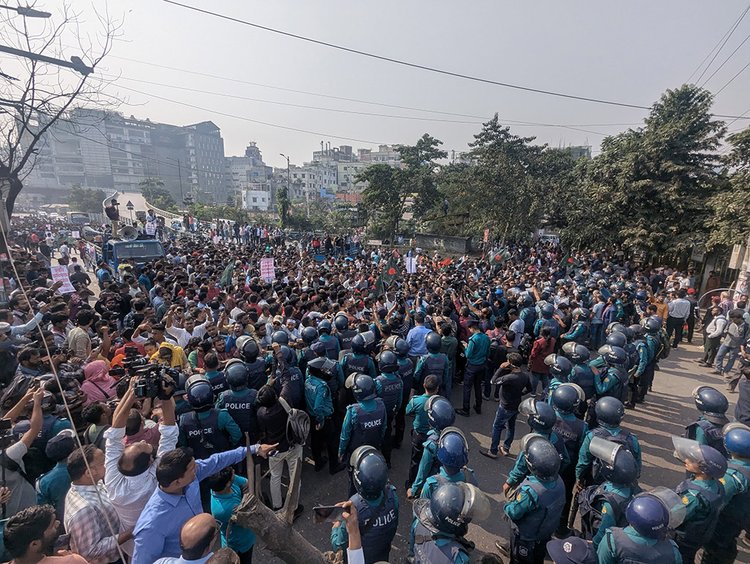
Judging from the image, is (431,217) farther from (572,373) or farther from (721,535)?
(721,535)

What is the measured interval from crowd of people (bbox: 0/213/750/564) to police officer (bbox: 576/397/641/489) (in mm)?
20

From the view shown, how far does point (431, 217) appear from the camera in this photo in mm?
31297

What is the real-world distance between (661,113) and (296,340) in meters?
23.3

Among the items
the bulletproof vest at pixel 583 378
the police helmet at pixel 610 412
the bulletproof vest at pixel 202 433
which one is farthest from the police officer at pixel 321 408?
the bulletproof vest at pixel 583 378

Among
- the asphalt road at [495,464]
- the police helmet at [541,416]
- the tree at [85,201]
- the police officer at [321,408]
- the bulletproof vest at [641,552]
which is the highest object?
the tree at [85,201]

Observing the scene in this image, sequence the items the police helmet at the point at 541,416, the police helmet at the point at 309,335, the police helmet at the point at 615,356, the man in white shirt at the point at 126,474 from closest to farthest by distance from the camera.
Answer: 1. the man in white shirt at the point at 126,474
2. the police helmet at the point at 541,416
3. the police helmet at the point at 615,356
4. the police helmet at the point at 309,335

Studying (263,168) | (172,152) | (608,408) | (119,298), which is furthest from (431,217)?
(172,152)

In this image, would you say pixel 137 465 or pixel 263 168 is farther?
pixel 263 168

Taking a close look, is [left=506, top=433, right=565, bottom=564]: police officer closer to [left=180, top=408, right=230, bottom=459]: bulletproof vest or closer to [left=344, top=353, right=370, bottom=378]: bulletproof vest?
[left=344, top=353, right=370, bottom=378]: bulletproof vest

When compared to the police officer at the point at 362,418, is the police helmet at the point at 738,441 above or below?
above

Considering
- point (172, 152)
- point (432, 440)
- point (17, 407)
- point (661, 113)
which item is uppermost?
point (172, 152)

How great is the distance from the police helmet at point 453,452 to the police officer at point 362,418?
1230 millimetres

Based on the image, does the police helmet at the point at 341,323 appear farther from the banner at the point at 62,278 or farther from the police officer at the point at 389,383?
the banner at the point at 62,278

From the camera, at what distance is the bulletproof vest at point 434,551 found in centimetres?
239
